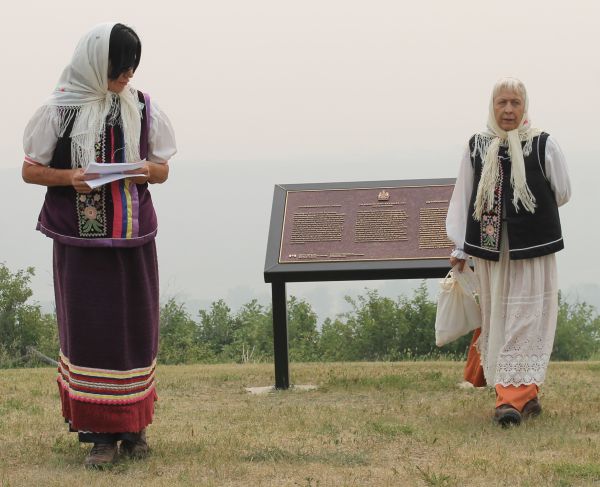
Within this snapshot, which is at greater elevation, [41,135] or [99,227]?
[41,135]

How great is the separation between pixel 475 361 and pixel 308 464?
6.97ft

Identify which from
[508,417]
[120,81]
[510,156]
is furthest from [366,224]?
[120,81]

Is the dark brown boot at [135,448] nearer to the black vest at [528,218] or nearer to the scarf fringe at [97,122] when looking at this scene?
the scarf fringe at [97,122]

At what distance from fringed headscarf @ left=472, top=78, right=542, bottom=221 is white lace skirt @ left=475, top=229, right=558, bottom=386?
0.82 feet

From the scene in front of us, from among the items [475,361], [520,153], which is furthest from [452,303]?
[520,153]

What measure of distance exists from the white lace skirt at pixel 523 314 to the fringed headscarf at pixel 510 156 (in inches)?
9.9

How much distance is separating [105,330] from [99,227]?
1.73 feet

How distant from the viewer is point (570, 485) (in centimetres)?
550

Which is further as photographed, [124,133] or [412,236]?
[412,236]

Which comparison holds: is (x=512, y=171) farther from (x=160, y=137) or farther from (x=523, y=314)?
(x=160, y=137)

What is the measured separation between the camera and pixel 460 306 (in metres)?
7.78

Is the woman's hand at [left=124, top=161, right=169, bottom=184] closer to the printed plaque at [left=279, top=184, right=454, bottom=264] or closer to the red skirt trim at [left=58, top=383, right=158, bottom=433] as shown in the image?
the red skirt trim at [left=58, top=383, right=158, bottom=433]

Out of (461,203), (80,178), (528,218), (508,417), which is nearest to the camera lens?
(80,178)

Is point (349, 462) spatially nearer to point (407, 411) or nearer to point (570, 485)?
point (570, 485)
